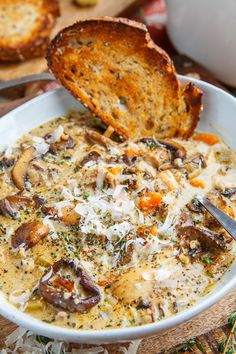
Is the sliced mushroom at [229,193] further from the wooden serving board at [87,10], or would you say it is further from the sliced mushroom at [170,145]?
the wooden serving board at [87,10]

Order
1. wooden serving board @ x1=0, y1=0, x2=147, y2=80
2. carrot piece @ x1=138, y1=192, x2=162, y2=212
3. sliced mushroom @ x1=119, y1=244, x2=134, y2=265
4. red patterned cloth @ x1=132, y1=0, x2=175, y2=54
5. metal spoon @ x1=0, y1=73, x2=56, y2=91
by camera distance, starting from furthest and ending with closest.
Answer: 1. wooden serving board @ x1=0, y1=0, x2=147, y2=80
2. red patterned cloth @ x1=132, y1=0, x2=175, y2=54
3. metal spoon @ x1=0, y1=73, x2=56, y2=91
4. carrot piece @ x1=138, y1=192, x2=162, y2=212
5. sliced mushroom @ x1=119, y1=244, x2=134, y2=265

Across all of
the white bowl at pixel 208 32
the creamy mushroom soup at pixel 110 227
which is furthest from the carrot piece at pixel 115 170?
the white bowl at pixel 208 32

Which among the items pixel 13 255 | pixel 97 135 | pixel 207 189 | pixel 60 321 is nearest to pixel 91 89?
pixel 97 135

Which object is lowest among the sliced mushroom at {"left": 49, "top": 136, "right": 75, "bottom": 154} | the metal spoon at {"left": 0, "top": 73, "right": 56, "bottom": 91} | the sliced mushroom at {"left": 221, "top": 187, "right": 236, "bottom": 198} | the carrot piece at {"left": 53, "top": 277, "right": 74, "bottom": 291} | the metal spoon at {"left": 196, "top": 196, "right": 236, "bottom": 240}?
the metal spoon at {"left": 0, "top": 73, "right": 56, "bottom": 91}

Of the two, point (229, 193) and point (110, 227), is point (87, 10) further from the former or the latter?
point (110, 227)

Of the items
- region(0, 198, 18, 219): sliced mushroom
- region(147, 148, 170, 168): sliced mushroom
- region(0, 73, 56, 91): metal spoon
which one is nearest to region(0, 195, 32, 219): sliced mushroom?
region(0, 198, 18, 219): sliced mushroom

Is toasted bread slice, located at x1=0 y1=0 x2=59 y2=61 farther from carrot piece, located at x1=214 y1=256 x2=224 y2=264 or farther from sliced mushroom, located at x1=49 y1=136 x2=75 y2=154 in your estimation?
carrot piece, located at x1=214 y1=256 x2=224 y2=264

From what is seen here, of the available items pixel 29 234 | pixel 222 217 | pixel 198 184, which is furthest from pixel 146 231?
pixel 29 234
